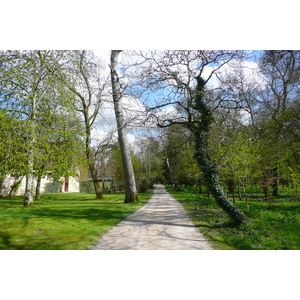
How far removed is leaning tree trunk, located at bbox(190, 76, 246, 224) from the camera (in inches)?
182

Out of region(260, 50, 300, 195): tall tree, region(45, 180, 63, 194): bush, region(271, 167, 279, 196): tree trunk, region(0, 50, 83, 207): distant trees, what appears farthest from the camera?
region(45, 180, 63, 194): bush

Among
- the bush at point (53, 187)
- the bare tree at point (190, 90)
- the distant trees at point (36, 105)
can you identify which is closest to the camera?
the bare tree at point (190, 90)

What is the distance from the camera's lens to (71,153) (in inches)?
227

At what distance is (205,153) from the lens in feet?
15.7

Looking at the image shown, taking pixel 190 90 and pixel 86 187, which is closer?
pixel 190 90

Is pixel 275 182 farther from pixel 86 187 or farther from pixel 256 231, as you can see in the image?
pixel 86 187

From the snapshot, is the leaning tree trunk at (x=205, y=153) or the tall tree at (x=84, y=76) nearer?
the leaning tree trunk at (x=205, y=153)

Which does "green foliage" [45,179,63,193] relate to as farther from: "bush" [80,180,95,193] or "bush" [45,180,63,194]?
"bush" [80,180,95,193]

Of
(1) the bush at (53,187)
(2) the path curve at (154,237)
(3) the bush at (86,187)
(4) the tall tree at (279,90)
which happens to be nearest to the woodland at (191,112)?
(4) the tall tree at (279,90)

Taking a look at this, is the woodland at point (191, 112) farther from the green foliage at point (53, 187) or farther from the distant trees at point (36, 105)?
the green foliage at point (53, 187)

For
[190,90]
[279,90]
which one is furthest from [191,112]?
[279,90]

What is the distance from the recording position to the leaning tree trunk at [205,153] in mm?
4621

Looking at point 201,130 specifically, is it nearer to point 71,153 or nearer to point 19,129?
point 71,153

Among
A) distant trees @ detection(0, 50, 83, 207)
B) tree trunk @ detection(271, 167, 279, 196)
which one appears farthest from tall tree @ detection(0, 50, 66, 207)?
tree trunk @ detection(271, 167, 279, 196)
